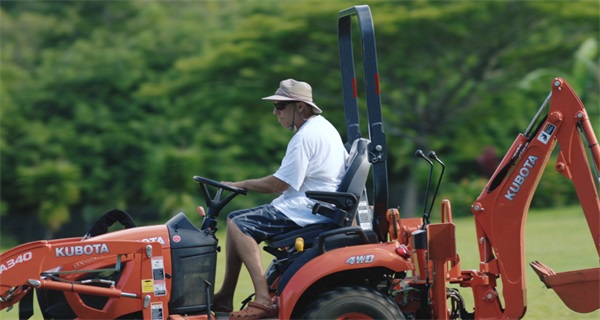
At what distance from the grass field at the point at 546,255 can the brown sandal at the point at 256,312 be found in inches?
89.8

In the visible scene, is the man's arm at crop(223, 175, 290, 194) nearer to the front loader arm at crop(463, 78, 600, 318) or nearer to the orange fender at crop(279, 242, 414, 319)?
the orange fender at crop(279, 242, 414, 319)

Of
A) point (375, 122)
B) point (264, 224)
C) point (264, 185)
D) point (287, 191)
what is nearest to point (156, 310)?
point (264, 224)

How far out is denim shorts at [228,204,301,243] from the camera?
20.0ft

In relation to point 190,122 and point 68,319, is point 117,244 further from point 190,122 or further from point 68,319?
point 190,122

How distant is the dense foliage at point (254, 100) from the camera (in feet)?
88.8

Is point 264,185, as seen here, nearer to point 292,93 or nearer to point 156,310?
point 292,93

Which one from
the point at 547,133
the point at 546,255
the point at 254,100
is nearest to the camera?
the point at 547,133

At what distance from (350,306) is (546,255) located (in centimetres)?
820

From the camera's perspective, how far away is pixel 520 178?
6164 millimetres

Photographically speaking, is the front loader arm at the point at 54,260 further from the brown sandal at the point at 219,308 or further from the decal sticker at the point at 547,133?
the decal sticker at the point at 547,133

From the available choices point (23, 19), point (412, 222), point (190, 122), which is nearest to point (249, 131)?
point (190, 122)

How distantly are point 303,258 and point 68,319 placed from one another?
1.58 metres

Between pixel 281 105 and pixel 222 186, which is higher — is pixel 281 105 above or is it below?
above

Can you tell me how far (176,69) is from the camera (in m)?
31.2
